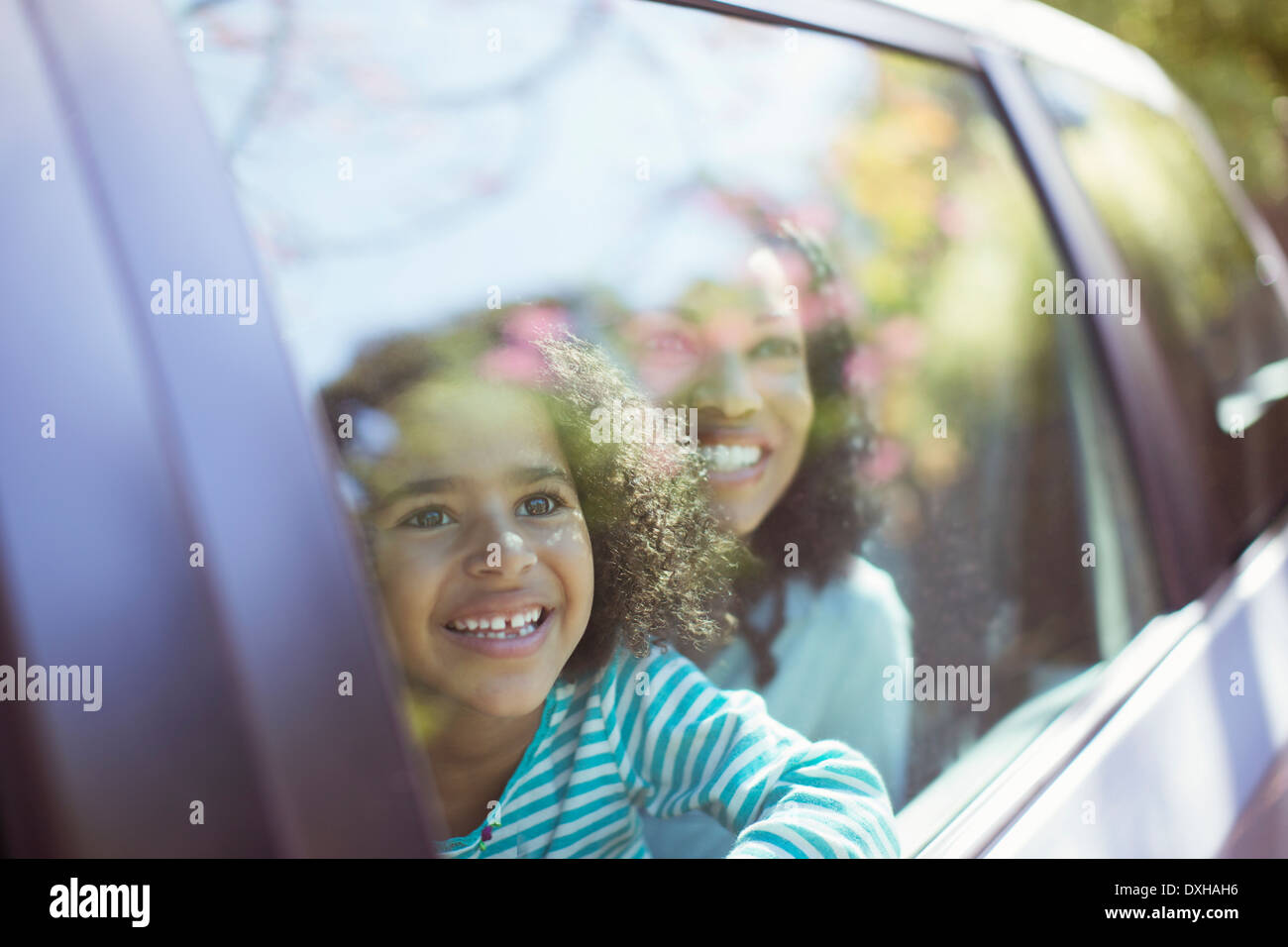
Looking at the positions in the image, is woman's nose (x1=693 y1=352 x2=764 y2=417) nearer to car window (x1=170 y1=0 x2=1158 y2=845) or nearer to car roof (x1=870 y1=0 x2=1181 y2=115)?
car window (x1=170 y1=0 x2=1158 y2=845)

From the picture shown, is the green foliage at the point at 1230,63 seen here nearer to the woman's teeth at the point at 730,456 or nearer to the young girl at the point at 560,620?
the woman's teeth at the point at 730,456

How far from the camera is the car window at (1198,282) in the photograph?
2.27m

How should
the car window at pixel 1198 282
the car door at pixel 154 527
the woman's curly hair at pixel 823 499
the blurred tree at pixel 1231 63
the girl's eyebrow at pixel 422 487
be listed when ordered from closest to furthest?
1. the car door at pixel 154 527
2. the girl's eyebrow at pixel 422 487
3. the woman's curly hair at pixel 823 499
4. the car window at pixel 1198 282
5. the blurred tree at pixel 1231 63

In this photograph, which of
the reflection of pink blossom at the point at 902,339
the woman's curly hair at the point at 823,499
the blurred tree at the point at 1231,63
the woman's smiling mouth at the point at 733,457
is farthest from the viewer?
the blurred tree at the point at 1231,63

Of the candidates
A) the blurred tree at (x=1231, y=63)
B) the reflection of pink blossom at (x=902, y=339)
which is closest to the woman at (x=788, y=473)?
the reflection of pink blossom at (x=902, y=339)

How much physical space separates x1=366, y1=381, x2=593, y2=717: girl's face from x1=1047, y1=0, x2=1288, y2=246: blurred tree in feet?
21.8

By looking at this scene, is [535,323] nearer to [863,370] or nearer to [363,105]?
[363,105]

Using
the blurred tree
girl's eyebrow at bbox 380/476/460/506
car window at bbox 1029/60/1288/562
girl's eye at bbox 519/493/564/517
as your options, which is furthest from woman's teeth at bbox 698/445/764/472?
the blurred tree

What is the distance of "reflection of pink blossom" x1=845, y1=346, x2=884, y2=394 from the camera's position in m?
1.86

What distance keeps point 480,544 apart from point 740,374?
0.72m

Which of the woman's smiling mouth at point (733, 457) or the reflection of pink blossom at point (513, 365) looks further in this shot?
the woman's smiling mouth at point (733, 457)

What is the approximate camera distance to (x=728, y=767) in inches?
51.3

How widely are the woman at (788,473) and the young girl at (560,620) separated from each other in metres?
0.09
